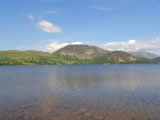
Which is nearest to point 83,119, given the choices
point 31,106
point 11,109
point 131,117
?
point 131,117

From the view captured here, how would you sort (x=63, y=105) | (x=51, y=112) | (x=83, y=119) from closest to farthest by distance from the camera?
(x=83, y=119), (x=51, y=112), (x=63, y=105)

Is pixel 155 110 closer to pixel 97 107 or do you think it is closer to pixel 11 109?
pixel 97 107

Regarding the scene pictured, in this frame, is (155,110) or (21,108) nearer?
(155,110)

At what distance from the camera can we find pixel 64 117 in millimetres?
20891

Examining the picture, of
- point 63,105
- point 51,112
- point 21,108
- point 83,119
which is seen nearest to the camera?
point 83,119

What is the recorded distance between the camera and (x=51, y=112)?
23.1m

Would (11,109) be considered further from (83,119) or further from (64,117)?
(83,119)

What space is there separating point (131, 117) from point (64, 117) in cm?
1086

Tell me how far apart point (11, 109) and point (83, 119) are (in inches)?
566

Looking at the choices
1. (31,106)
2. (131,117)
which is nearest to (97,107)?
(131,117)

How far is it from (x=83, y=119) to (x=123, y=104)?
11.5 metres

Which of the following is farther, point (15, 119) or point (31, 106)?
point (31, 106)

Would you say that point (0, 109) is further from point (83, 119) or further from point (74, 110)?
point (83, 119)

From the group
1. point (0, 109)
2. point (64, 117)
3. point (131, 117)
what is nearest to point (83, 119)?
point (64, 117)
